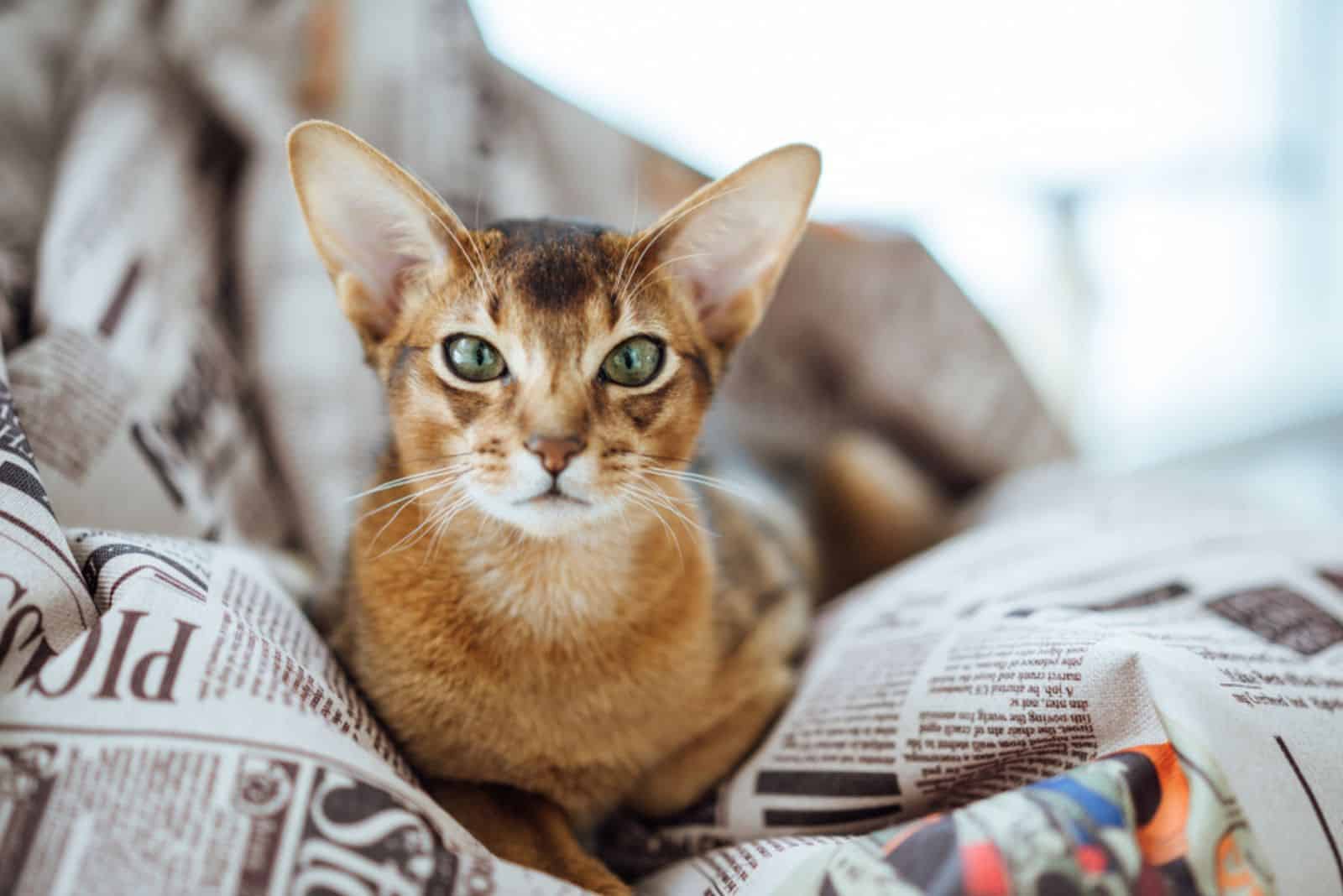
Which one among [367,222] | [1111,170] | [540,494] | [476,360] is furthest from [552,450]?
[1111,170]

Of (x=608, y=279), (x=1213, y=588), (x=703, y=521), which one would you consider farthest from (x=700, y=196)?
(x=1213, y=588)

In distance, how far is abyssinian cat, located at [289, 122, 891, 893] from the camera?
882mm

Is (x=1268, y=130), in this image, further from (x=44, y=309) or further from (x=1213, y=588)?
(x=44, y=309)

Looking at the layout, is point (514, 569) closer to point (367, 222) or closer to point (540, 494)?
point (540, 494)

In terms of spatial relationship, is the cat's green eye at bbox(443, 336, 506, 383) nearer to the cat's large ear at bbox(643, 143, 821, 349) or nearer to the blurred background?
the cat's large ear at bbox(643, 143, 821, 349)

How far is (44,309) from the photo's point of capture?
3.56 ft

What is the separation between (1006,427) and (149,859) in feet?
5.12

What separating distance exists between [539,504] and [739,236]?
371 millimetres

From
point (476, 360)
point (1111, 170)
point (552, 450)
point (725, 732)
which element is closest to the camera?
point (552, 450)

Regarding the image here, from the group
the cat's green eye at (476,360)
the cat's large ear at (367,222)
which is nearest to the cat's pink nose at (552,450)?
the cat's green eye at (476,360)

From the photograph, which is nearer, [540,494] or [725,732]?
[540,494]

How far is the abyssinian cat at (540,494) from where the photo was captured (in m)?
0.88

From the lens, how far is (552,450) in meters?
0.81

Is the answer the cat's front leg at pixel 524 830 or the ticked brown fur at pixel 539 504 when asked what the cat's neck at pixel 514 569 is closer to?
the ticked brown fur at pixel 539 504
